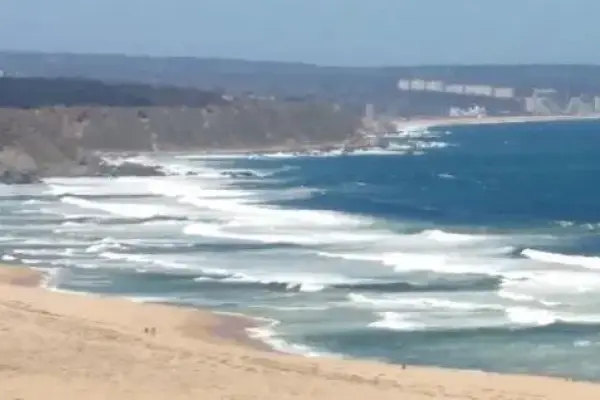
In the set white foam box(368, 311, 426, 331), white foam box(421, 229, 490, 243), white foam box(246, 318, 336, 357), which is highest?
white foam box(421, 229, 490, 243)

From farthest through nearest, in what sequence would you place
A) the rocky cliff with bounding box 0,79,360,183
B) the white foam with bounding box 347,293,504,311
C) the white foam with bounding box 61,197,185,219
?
1. the rocky cliff with bounding box 0,79,360,183
2. the white foam with bounding box 61,197,185,219
3. the white foam with bounding box 347,293,504,311

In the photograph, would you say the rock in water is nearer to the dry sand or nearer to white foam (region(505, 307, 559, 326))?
white foam (region(505, 307, 559, 326))

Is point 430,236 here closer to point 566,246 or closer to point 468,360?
point 566,246

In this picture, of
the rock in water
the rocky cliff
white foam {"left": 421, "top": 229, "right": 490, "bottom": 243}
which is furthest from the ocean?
the rocky cliff

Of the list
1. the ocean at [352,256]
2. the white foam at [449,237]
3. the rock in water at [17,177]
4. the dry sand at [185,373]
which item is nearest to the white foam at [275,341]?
the ocean at [352,256]

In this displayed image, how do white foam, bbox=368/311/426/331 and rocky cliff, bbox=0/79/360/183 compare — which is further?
rocky cliff, bbox=0/79/360/183

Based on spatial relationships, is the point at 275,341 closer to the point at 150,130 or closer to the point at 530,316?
the point at 530,316

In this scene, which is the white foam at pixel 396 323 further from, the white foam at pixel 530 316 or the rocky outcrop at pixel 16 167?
the rocky outcrop at pixel 16 167
